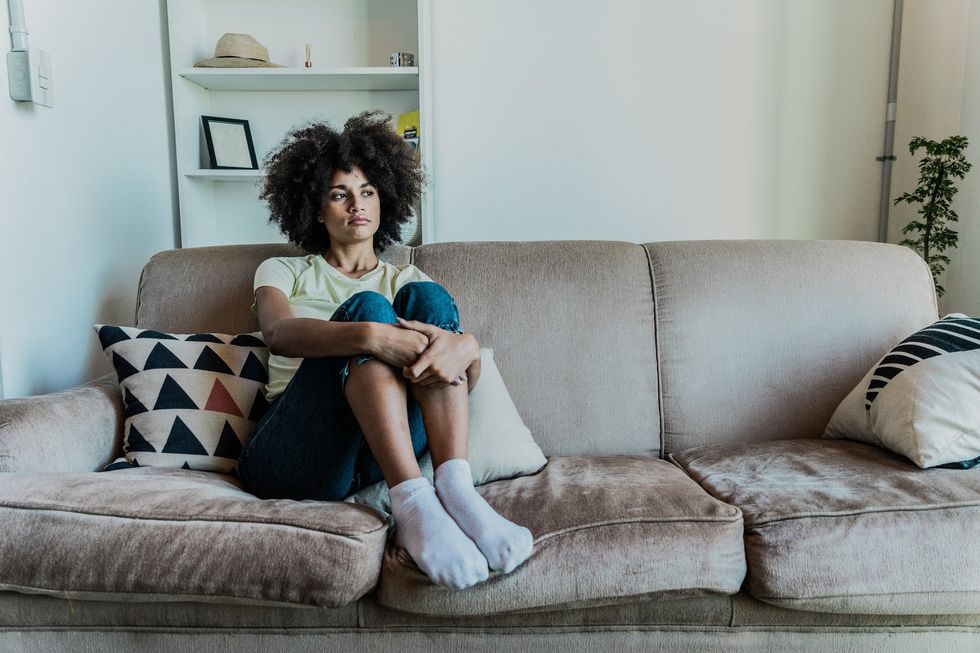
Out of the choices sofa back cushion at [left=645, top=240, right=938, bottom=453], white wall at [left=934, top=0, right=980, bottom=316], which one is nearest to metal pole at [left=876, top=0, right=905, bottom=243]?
white wall at [left=934, top=0, right=980, bottom=316]

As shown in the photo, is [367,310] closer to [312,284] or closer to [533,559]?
[312,284]

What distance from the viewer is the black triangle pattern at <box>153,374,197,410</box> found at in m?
1.41

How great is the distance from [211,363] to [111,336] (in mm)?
216

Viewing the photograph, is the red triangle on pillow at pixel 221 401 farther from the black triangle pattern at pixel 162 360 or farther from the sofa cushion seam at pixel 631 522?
the sofa cushion seam at pixel 631 522

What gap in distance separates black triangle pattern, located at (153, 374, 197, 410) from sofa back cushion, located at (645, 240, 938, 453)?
1.02 metres

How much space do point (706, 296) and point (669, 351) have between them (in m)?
0.16

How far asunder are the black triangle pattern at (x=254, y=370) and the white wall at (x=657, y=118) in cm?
118

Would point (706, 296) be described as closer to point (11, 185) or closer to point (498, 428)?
point (498, 428)

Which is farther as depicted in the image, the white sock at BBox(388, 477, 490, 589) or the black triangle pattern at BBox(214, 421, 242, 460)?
the black triangle pattern at BBox(214, 421, 242, 460)

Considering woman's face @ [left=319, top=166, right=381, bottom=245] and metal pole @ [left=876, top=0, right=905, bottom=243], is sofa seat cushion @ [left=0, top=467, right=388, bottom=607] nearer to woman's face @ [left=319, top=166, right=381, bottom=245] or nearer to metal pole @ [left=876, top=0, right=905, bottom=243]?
woman's face @ [left=319, top=166, right=381, bottom=245]

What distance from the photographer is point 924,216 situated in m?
2.36

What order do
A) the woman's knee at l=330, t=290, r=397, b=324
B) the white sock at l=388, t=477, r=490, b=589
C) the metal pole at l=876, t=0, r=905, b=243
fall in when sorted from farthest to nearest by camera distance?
the metal pole at l=876, t=0, r=905, b=243 → the woman's knee at l=330, t=290, r=397, b=324 → the white sock at l=388, t=477, r=490, b=589

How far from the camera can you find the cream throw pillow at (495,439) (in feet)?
4.39

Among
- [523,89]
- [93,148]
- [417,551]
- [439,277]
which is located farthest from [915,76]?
[93,148]
